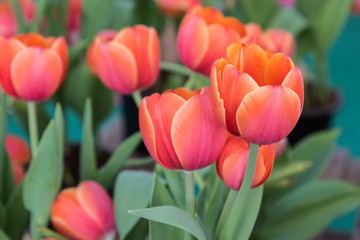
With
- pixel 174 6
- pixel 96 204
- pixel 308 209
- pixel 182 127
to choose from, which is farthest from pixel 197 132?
pixel 174 6

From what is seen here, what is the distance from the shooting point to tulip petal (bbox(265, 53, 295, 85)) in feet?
0.65

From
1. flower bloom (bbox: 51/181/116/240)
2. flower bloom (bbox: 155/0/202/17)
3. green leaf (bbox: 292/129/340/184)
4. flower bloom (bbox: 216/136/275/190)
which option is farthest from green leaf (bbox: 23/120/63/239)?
flower bloom (bbox: 155/0/202/17)

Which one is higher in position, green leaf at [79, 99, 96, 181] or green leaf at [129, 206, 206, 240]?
green leaf at [129, 206, 206, 240]

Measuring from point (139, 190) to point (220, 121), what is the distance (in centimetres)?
10

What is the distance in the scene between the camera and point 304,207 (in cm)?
41

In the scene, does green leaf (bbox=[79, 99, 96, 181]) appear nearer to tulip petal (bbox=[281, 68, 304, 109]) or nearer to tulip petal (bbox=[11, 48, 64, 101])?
tulip petal (bbox=[11, 48, 64, 101])

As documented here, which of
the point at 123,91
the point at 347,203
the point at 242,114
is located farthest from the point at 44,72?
the point at 347,203

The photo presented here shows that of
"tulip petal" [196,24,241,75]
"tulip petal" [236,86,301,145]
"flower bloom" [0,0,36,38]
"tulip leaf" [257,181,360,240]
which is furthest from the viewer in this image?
"flower bloom" [0,0,36,38]

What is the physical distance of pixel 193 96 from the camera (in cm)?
21

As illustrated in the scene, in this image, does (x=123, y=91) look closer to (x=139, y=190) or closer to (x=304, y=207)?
(x=139, y=190)

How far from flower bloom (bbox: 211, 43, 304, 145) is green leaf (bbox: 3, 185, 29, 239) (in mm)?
208

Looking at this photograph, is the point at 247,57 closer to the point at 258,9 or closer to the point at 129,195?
the point at 129,195

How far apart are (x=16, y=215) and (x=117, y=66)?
0.14 meters

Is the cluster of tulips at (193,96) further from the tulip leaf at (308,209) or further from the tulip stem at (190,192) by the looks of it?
the tulip leaf at (308,209)
